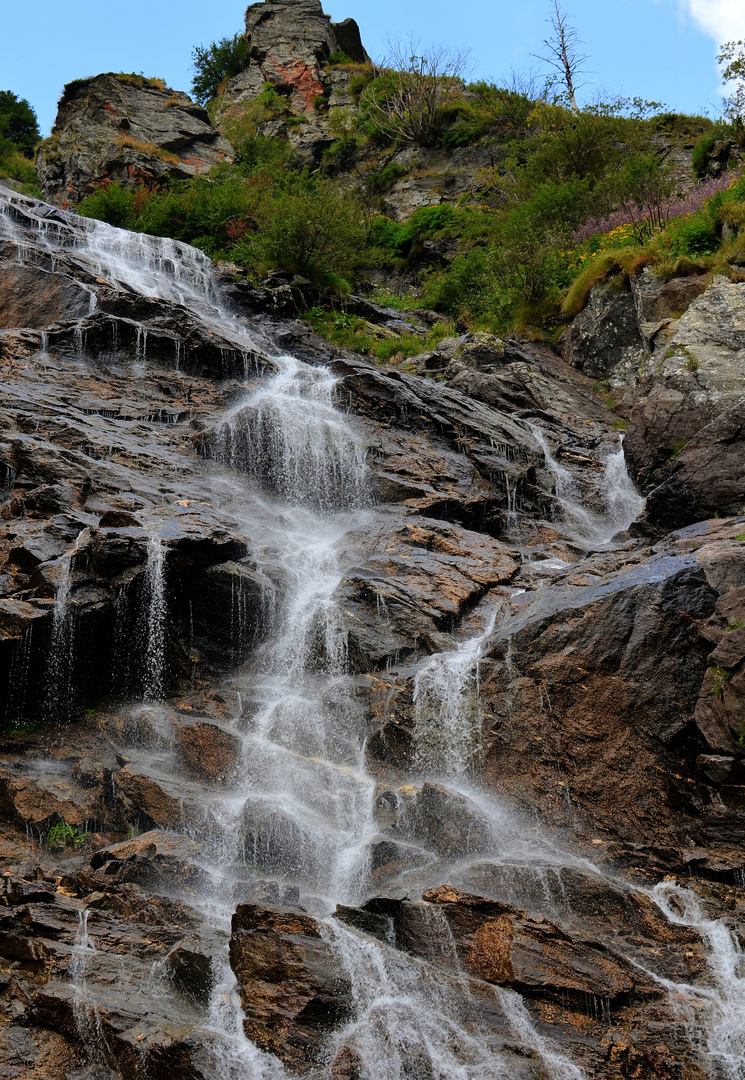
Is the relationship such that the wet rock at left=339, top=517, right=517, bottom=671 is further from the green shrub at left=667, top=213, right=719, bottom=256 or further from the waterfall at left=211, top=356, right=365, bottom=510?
the green shrub at left=667, top=213, right=719, bottom=256

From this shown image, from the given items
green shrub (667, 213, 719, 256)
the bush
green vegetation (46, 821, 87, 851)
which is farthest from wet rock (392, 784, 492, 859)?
the bush

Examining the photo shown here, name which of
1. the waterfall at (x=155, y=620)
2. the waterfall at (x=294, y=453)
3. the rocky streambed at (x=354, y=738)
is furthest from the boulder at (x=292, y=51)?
the waterfall at (x=155, y=620)

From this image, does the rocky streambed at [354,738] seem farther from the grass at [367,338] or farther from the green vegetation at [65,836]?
the grass at [367,338]

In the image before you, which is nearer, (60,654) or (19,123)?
(60,654)

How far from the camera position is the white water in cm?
1434

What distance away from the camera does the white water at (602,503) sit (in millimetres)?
14336

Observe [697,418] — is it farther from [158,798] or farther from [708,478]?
[158,798]

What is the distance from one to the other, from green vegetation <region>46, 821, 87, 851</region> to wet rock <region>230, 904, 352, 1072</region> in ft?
7.70

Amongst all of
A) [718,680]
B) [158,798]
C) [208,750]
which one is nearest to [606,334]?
[718,680]

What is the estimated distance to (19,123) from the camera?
136 feet

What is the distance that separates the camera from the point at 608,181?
920 inches

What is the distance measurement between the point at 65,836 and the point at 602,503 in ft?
37.8

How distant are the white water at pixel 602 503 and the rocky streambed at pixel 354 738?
8 centimetres

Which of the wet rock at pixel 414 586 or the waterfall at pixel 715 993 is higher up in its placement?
the wet rock at pixel 414 586
